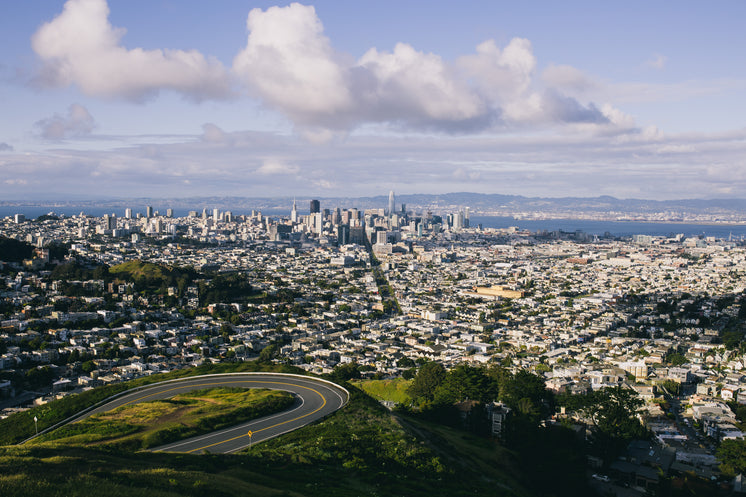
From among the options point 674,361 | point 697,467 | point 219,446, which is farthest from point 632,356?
point 219,446

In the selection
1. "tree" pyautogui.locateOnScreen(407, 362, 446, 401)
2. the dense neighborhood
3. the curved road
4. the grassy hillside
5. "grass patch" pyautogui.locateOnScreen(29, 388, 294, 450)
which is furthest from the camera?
the dense neighborhood

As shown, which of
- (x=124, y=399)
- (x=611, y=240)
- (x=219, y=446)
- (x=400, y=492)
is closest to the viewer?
(x=400, y=492)

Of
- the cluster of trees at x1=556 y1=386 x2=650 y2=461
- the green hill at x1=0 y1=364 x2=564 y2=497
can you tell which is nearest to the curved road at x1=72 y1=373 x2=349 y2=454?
the green hill at x1=0 y1=364 x2=564 y2=497

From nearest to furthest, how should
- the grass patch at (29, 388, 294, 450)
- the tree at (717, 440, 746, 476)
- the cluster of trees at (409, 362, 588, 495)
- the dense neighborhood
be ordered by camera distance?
the grass patch at (29, 388, 294, 450) → the cluster of trees at (409, 362, 588, 495) → the tree at (717, 440, 746, 476) → the dense neighborhood

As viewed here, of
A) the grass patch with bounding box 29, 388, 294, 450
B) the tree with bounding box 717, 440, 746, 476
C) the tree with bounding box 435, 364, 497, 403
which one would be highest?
the grass patch with bounding box 29, 388, 294, 450

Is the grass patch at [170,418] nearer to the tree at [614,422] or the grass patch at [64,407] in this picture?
the grass patch at [64,407]

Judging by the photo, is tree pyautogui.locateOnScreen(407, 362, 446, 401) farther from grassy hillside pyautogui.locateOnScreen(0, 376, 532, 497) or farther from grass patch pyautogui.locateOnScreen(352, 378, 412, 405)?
grassy hillside pyautogui.locateOnScreen(0, 376, 532, 497)

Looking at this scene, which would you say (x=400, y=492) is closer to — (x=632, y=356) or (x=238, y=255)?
(x=632, y=356)
